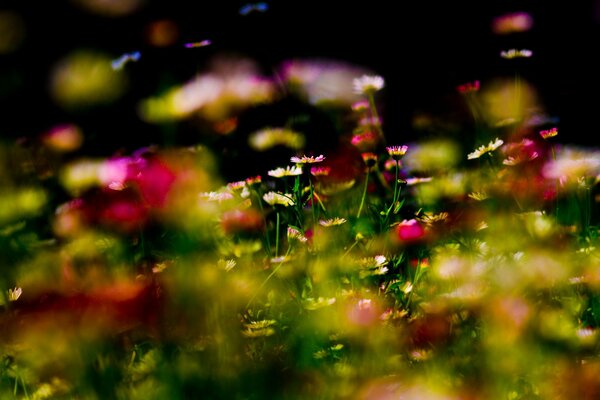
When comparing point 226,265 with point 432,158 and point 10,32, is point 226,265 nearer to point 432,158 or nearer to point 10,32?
point 432,158

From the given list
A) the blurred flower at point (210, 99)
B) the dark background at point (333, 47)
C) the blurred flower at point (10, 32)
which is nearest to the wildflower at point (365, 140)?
the blurred flower at point (210, 99)

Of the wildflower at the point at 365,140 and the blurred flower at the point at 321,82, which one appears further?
the blurred flower at the point at 321,82

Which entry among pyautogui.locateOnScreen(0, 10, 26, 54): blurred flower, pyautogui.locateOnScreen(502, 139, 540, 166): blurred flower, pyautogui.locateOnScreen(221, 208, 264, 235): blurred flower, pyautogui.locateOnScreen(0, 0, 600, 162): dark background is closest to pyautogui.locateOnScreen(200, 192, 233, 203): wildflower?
pyautogui.locateOnScreen(221, 208, 264, 235): blurred flower

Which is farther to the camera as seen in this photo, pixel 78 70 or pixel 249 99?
pixel 78 70

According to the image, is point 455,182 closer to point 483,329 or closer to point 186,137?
point 483,329

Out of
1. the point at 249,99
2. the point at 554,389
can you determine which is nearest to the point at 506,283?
the point at 554,389

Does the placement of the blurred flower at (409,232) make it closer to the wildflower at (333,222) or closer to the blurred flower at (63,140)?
the wildflower at (333,222)

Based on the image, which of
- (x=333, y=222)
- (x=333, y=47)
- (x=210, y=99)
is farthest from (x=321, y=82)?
(x=333, y=222)
